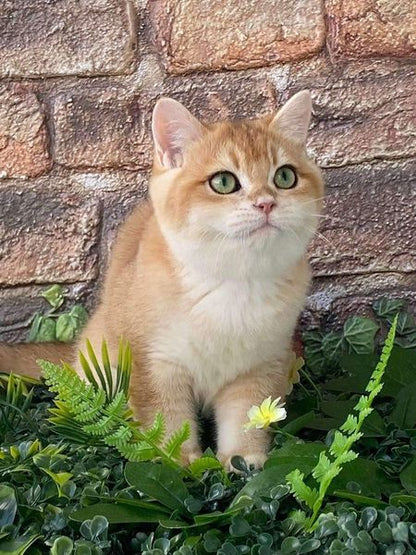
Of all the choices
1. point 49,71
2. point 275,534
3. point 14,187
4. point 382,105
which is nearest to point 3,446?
point 275,534

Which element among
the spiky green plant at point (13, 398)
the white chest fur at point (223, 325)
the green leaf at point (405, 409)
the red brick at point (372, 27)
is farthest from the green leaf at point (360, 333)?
the spiky green plant at point (13, 398)

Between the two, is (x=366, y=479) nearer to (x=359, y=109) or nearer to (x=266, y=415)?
(x=266, y=415)

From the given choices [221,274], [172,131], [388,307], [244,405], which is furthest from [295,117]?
[388,307]

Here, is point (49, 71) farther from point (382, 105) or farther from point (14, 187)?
point (382, 105)

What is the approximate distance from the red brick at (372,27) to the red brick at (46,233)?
0.75m

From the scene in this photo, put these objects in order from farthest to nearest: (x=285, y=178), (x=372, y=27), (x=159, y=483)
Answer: (x=372, y=27) → (x=285, y=178) → (x=159, y=483)

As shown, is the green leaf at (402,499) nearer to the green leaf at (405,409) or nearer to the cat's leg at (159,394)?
the green leaf at (405,409)

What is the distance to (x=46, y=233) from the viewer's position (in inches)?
81.7

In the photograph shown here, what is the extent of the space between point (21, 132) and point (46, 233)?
27 cm

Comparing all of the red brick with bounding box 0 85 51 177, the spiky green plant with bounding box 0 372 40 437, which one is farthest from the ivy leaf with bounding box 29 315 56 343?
Result: the red brick with bounding box 0 85 51 177

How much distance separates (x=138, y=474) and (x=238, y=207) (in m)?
0.48

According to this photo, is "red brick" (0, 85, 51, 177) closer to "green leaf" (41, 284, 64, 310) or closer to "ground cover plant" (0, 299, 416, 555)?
"green leaf" (41, 284, 64, 310)

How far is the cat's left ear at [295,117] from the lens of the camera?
1534 mm

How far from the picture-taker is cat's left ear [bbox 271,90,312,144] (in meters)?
1.53
